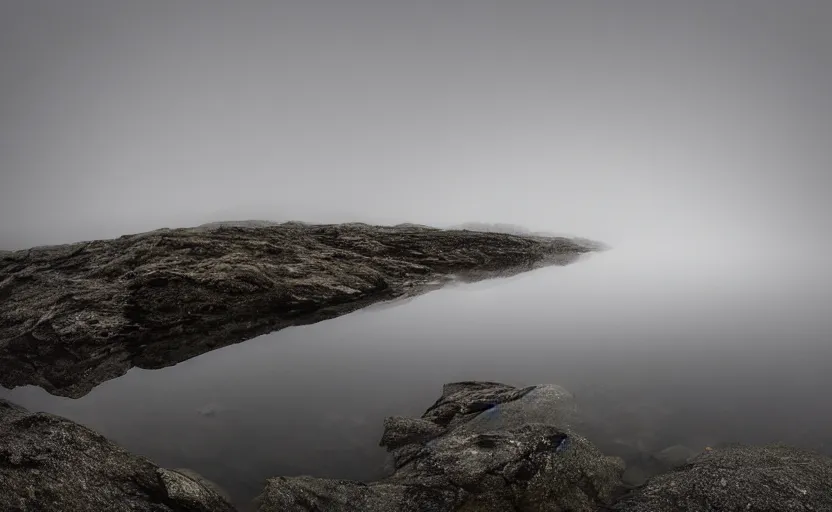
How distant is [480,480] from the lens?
12711 millimetres

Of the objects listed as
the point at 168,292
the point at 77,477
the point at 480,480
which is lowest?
Result: the point at 480,480

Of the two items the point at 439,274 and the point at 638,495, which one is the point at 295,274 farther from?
the point at 638,495

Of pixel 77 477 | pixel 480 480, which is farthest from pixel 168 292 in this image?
pixel 480 480

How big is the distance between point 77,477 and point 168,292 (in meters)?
9.57

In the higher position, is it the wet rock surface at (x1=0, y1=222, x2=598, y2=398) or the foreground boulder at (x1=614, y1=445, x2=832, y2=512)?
the wet rock surface at (x1=0, y1=222, x2=598, y2=398)

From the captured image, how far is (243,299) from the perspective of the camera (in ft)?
65.0

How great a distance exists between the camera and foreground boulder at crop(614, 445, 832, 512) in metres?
12.0

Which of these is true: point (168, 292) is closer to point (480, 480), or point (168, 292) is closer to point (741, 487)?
point (480, 480)

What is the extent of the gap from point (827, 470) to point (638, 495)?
9.08 m

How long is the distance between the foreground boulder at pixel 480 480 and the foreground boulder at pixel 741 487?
1742mm

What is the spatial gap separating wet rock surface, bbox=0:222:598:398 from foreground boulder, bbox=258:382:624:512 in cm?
1138

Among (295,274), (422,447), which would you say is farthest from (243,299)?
(422,447)

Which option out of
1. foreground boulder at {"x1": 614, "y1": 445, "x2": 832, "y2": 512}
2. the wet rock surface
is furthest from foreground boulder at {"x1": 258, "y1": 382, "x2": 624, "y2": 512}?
the wet rock surface

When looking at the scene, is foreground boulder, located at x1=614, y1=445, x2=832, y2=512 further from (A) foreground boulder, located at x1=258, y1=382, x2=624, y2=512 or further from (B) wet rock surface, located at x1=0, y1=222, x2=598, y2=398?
(B) wet rock surface, located at x1=0, y1=222, x2=598, y2=398
